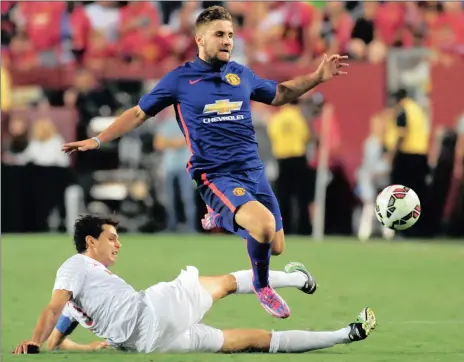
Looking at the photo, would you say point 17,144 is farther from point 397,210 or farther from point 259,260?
point 259,260

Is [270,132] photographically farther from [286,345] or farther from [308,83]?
[286,345]

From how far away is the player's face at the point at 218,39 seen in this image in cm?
877

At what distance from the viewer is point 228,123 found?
891 cm

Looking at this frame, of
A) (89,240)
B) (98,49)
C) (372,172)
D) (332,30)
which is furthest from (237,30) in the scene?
(89,240)

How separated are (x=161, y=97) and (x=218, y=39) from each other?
2.03ft

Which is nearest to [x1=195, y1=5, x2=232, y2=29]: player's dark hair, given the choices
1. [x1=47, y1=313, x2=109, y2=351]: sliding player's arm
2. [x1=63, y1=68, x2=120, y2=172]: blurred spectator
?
[x1=47, y1=313, x2=109, y2=351]: sliding player's arm

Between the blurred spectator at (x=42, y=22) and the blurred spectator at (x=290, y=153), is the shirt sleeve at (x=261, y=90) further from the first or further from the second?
the blurred spectator at (x=42, y=22)

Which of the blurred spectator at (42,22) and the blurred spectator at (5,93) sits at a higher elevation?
the blurred spectator at (42,22)

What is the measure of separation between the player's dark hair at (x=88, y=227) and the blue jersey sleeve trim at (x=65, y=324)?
1.58 ft

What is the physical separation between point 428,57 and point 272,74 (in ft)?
8.31

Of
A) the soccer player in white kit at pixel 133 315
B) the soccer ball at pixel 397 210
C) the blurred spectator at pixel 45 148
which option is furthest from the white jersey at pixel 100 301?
the blurred spectator at pixel 45 148

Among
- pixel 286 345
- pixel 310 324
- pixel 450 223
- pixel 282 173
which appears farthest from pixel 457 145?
pixel 286 345

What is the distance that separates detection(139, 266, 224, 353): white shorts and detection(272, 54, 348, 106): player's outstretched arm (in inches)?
79.2

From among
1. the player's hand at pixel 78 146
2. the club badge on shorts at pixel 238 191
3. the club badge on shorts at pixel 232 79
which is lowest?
the club badge on shorts at pixel 238 191
